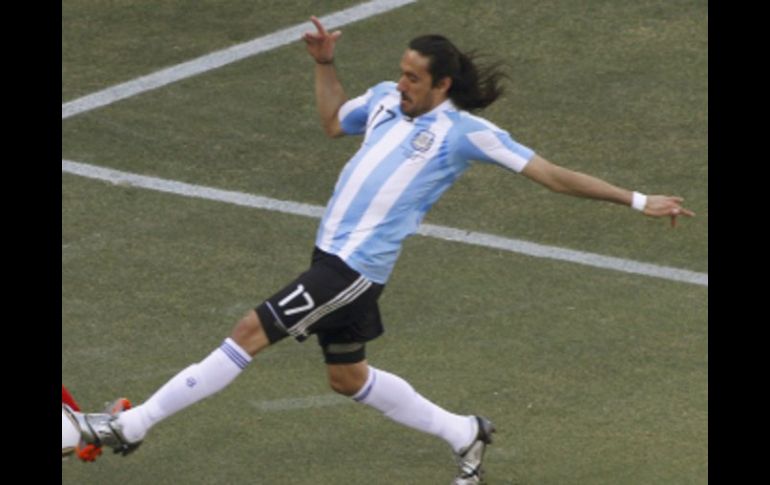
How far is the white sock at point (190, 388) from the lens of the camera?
31.6 feet

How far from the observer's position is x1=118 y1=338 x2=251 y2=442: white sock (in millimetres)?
→ 9617

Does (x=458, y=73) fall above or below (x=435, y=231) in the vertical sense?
above

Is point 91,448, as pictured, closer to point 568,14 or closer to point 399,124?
point 399,124

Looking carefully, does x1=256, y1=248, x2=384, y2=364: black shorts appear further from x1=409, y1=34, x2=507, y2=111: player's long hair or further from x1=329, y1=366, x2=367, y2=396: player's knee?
x1=409, y1=34, x2=507, y2=111: player's long hair

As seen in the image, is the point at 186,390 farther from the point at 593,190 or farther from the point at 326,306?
the point at 593,190

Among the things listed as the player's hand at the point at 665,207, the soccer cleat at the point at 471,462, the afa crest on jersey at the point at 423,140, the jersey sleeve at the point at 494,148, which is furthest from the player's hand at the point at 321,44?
the soccer cleat at the point at 471,462

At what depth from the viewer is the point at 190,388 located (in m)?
9.65

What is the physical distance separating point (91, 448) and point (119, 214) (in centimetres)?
385

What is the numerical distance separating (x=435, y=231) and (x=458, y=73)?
142 inches

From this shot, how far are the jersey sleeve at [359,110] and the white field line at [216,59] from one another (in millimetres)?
5155

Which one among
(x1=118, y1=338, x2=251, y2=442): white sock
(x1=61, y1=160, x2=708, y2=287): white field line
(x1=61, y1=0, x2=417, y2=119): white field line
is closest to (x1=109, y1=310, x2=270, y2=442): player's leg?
(x1=118, y1=338, x2=251, y2=442): white sock

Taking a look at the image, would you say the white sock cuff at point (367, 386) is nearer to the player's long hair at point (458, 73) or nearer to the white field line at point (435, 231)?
the player's long hair at point (458, 73)

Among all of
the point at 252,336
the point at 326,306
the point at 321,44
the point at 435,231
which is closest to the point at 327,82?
the point at 321,44

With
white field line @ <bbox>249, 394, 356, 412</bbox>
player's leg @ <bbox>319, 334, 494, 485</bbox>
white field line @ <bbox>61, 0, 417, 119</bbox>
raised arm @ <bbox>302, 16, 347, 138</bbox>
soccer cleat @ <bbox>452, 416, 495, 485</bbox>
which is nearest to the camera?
player's leg @ <bbox>319, 334, 494, 485</bbox>
